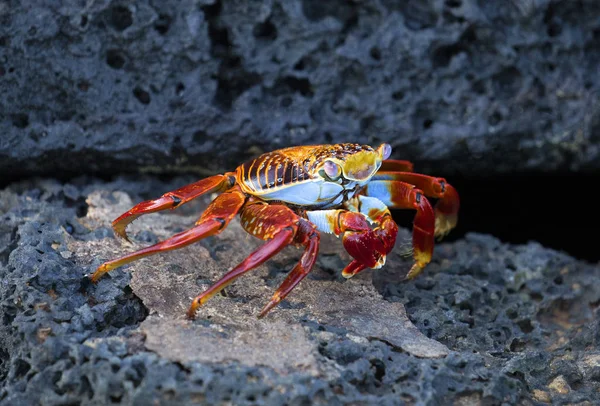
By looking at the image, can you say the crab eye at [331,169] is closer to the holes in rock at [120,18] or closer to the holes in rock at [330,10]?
→ the holes in rock at [330,10]

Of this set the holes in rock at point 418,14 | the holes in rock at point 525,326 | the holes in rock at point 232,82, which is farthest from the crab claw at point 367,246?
the holes in rock at point 418,14

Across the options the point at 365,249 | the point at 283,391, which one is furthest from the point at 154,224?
the point at 283,391

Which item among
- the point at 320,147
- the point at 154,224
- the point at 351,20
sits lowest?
the point at 154,224

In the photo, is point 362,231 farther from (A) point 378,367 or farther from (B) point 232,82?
(B) point 232,82

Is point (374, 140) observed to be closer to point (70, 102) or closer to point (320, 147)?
point (320, 147)

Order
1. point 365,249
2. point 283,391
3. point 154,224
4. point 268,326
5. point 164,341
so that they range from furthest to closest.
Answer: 1. point 154,224
2. point 365,249
3. point 268,326
4. point 164,341
5. point 283,391

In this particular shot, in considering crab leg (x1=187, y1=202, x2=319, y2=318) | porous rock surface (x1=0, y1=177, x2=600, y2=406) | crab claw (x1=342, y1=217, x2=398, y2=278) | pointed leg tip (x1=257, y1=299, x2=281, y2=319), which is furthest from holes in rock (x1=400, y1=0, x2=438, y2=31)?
pointed leg tip (x1=257, y1=299, x2=281, y2=319)
